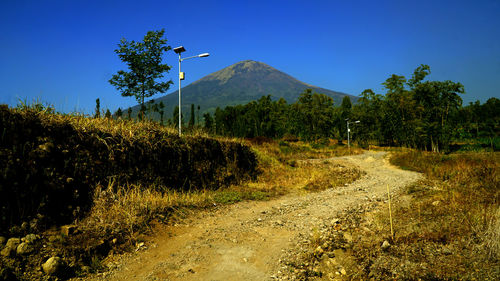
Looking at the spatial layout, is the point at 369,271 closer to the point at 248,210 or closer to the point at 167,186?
the point at 248,210

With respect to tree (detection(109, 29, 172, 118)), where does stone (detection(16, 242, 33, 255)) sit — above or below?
below

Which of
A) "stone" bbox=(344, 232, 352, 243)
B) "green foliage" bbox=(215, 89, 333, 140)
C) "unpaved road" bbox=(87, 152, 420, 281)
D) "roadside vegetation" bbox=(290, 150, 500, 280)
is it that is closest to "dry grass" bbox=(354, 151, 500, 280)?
"roadside vegetation" bbox=(290, 150, 500, 280)

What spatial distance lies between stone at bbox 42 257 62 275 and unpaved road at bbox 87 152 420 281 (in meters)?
0.52

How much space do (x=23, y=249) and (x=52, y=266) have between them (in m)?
0.63

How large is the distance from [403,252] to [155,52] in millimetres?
24643

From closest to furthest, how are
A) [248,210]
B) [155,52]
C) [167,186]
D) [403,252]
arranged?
1. [403,252]
2. [248,210]
3. [167,186]
4. [155,52]

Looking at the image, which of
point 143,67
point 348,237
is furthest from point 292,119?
point 348,237

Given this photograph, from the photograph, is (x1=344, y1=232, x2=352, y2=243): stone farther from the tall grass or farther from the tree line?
the tree line

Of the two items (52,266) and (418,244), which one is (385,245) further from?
(52,266)

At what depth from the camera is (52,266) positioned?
3.31m

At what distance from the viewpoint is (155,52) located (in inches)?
919

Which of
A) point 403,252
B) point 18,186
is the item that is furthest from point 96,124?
point 403,252

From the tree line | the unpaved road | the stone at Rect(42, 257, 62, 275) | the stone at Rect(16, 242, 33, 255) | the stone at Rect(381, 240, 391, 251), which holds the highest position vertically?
the tree line

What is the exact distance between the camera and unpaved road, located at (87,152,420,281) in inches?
142
